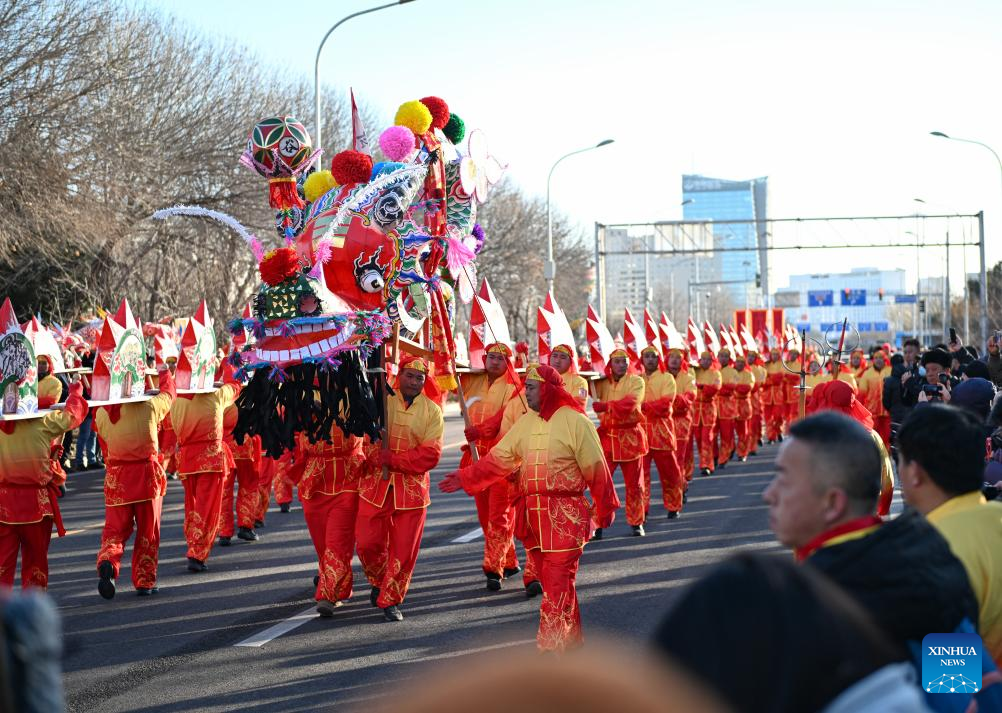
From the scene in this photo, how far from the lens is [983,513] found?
148 inches

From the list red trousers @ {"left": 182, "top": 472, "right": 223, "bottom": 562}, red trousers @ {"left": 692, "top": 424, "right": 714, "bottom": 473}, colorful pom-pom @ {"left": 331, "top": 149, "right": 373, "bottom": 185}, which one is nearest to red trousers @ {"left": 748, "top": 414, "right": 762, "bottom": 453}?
red trousers @ {"left": 692, "top": 424, "right": 714, "bottom": 473}

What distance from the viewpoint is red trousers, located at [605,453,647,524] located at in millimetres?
13055

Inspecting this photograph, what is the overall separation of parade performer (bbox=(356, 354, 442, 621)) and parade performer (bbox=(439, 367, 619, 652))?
138cm

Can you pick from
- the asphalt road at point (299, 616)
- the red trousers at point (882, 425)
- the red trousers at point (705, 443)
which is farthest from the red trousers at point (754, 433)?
the asphalt road at point (299, 616)

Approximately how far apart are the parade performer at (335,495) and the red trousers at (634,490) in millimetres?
4509

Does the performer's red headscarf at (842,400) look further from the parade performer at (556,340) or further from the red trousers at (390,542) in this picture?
the parade performer at (556,340)

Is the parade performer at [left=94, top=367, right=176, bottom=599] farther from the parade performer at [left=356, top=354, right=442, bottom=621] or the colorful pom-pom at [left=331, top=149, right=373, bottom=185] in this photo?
the colorful pom-pom at [left=331, top=149, right=373, bottom=185]

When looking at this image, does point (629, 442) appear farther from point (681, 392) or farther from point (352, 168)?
point (352, 168)

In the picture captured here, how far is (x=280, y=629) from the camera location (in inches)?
341

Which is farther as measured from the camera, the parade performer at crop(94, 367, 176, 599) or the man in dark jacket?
the parade performer at crop(94, 367, 176, 599)

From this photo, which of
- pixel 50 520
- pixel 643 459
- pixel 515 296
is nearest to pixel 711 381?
pixel 643 459

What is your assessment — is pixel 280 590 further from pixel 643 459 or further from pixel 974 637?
pixel 974 637

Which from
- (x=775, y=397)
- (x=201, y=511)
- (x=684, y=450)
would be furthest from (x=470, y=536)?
(x=775, y=397)

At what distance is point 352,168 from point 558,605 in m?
4.04
